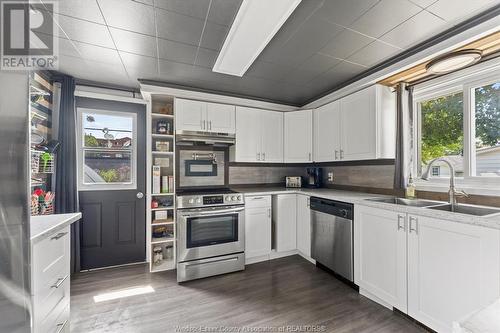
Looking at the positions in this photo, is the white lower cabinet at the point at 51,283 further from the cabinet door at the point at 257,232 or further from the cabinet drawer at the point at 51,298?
the cabinet door at the point at 257,232

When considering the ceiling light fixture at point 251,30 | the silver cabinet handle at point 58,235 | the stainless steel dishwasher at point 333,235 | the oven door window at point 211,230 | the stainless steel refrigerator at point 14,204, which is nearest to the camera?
the stainless steel refrigerator at point 14,204

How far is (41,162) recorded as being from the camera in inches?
87.4

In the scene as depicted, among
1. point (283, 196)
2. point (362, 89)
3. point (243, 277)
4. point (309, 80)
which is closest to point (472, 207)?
point (362, 89)

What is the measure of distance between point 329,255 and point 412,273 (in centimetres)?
89

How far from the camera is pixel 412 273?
5.48 feet

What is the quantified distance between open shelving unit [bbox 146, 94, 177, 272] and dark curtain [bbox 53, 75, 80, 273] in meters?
0.80

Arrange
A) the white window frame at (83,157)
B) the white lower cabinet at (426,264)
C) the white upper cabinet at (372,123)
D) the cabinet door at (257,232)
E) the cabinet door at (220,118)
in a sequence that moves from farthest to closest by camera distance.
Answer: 1. the cabinet door at (220,118)
2. the cabinet door at (257,232)
3. the white window frame at (83,157)
4. the white upper cabinet at (372,123)
5. the white lower cabinet at (426,264)

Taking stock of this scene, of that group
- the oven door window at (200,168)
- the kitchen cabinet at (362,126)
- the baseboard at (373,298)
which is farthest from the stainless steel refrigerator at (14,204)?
the kitchen cabinet at (362,126)

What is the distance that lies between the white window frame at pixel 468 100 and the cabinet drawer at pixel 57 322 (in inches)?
126

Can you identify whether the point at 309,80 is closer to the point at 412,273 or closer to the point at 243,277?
the point at 412,273

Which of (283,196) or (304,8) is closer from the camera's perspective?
(304,8)

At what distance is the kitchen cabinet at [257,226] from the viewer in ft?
9.11

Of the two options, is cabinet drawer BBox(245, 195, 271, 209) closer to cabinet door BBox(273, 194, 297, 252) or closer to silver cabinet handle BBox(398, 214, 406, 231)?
cabinet door BBox(273, 194, 297, 252)

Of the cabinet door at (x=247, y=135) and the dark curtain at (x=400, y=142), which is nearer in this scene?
the dark curtain at (x=400, y=142)
